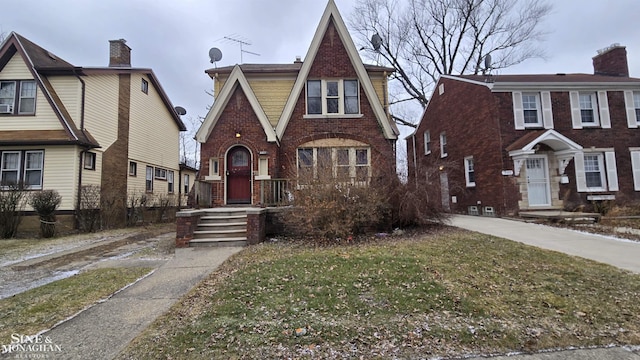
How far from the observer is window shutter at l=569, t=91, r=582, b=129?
568 inches

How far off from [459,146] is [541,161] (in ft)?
13.0

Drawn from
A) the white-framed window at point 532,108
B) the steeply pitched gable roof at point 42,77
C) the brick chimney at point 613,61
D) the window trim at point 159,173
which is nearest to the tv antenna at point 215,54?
the steeply pitched gable roof at point 42,77

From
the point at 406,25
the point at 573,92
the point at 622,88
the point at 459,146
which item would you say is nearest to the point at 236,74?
the point at 459,146

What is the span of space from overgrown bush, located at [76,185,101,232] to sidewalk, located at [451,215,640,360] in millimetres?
15097

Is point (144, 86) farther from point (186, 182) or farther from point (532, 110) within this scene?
point (532, 110)

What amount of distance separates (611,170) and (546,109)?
419 cm

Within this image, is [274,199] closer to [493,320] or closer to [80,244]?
[80,244]

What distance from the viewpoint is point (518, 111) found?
1419 cm

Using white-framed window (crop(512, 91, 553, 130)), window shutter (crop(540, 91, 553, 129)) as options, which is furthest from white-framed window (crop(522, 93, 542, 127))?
window shutter (crop(540, 91, 553, 129))

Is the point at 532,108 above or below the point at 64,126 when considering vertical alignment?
above

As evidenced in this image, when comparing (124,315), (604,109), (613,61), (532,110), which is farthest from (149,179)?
(613,61)

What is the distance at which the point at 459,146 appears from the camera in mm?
17047

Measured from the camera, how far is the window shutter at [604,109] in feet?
47.6

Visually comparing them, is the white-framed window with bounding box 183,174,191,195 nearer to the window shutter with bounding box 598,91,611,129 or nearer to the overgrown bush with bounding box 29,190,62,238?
the overgrown bush with bounding box 29,190,62,238
